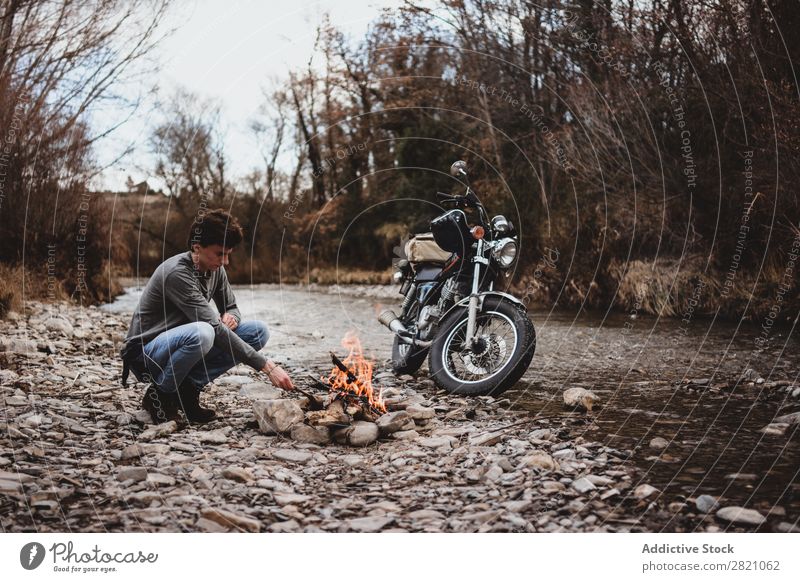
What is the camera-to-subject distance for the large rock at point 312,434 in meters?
4.13

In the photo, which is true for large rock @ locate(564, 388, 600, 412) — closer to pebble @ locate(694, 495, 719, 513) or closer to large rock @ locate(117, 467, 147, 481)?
pebble @ locate(694, 495, 719, 513)

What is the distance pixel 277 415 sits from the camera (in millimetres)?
4250

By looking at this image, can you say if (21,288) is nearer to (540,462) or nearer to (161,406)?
(161,406)

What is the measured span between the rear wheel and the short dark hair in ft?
7.54

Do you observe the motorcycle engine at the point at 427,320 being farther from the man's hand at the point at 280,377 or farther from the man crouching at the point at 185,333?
the man's hand at the point at 280,377

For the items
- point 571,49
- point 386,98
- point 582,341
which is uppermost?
point 571,49

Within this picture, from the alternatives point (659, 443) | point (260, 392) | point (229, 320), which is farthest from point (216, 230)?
point (659, 443)

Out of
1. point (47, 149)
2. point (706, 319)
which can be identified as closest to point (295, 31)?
point (47, 149)

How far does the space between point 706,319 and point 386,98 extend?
6.85 m

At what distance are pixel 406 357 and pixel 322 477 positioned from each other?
2.69 meters

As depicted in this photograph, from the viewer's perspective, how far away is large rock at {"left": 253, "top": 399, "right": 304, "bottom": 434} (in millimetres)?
4230

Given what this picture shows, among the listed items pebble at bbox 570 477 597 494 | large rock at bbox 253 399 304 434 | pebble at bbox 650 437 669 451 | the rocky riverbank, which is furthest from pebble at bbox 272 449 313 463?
pebble at bbox 650 437 669 451

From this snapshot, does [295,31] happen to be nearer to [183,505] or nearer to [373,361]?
[373,361]
